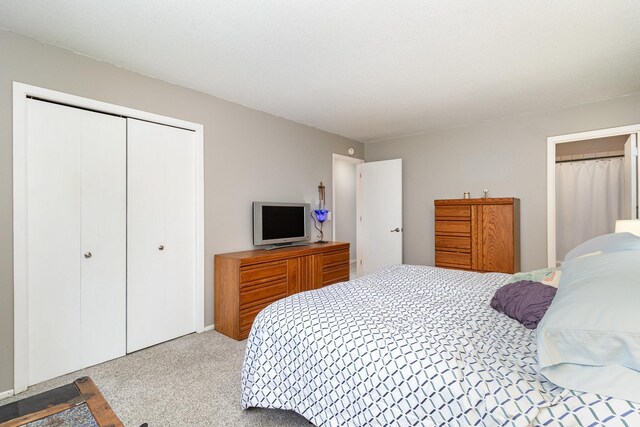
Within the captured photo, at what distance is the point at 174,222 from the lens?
3.04 m

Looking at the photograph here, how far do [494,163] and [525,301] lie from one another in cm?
316

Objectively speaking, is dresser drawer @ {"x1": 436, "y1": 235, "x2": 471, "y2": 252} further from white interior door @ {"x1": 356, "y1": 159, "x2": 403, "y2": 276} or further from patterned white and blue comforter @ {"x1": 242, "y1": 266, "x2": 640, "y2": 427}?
patterned white and blue comforter @ {"x1": 242, "y1": 266, "x2": 640, "y2": 427}

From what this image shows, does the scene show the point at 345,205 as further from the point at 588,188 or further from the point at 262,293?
the point at 588,188

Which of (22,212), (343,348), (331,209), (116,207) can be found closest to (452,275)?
(343,348)

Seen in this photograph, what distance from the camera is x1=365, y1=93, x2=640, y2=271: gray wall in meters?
3.62

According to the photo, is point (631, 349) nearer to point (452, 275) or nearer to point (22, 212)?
point (452, 275)

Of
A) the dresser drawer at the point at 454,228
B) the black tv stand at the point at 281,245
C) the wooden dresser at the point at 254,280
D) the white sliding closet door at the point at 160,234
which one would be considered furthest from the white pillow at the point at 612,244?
the white sliding closet door at the point at 160,234

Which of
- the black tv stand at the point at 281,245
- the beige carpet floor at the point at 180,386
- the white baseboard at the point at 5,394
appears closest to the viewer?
the beige carpet floor at the point at 180,386

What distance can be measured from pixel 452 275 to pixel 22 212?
327 centimetres

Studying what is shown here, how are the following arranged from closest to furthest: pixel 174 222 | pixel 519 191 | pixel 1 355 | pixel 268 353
→ 1. pixel 268 353
2. pixel 1 355
3. pixel 174 222
4. pixel 519 191

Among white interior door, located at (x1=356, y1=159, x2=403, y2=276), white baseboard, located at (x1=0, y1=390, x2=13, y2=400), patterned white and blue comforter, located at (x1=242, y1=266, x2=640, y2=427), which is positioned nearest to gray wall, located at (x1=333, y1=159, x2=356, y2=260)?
white interior door, located at (x1=356, y1=159, x2=403, y2=276)

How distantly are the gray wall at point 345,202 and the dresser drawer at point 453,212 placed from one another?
108 inches

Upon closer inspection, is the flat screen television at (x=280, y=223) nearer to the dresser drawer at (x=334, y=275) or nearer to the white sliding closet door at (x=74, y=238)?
the dresser drawer at (x=334, y=275)

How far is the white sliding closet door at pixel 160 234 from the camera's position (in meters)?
2.76
